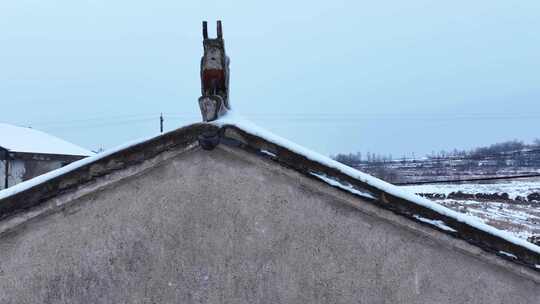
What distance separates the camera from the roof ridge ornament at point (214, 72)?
3.41 meters

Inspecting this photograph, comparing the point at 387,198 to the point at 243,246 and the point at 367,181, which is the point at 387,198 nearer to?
the point at 367,181

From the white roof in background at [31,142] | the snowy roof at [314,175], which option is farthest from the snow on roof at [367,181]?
the white roof in background at [31,142]

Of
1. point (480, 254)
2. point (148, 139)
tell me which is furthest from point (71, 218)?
point (480, 254)

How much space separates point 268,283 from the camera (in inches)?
131

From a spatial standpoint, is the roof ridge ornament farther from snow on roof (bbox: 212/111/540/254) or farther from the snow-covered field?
the snow-covered field

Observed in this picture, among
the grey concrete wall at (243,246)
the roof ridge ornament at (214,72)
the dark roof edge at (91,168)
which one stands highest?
the roof ridge ornament at (214,72)

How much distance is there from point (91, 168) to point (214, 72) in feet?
3.66

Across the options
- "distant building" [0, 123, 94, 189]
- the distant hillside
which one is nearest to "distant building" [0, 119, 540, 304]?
"distant building" [0, 123, 94, 189]

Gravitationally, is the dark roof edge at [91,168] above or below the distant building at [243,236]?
above

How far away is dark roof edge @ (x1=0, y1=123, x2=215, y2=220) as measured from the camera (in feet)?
10.6

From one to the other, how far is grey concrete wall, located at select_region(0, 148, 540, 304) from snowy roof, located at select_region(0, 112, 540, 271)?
0.08m

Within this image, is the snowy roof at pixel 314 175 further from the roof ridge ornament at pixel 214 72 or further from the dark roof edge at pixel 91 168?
the roof ridge ornament at pixel 214 72

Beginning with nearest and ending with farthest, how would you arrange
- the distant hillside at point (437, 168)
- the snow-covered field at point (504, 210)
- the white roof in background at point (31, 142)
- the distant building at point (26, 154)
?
the snow-covered field at point (504, 210)
the distant building at point (26, 154)
the white roof in background at point (31, 142)
the distant hillside at point (437, 168)

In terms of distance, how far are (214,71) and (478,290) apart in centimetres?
250
